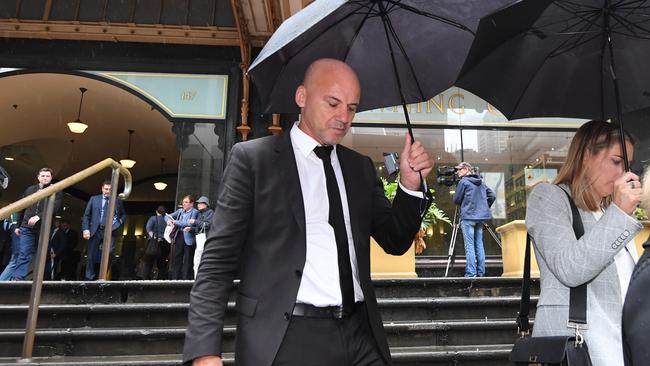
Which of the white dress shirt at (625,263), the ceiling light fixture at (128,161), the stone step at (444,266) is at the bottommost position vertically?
the white dress shirt at (625,263)

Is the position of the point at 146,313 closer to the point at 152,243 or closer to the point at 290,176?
the point at 290,176

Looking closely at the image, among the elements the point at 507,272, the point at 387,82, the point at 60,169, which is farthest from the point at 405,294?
the point at 60,169

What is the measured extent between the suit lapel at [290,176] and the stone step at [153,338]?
2684 mm

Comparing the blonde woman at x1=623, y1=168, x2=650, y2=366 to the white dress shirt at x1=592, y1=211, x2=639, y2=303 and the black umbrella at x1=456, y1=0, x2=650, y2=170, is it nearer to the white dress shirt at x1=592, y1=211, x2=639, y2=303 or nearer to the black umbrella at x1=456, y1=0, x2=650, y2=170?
the white dress shirt at x1=592, y1=211, x2=639, y2=303

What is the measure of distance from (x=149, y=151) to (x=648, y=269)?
49.7 ft

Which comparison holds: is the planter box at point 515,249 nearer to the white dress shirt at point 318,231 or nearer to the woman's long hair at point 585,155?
the woman's long hair at point 585,155

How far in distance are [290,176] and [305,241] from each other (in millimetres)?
253

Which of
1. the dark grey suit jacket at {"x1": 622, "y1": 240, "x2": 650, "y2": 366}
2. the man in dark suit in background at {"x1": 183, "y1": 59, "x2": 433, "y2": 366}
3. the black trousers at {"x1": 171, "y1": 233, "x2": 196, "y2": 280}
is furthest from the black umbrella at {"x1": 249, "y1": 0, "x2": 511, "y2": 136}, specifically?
the black trousers at {"x1": 171, "y1": 233, "x2": 196, "y2": 280}

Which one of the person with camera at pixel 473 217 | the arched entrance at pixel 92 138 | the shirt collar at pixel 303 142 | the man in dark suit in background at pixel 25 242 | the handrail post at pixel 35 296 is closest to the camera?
the shirt collar at pixel 303 142

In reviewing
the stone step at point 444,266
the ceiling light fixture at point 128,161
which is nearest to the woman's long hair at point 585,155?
the stone step at point 444,266

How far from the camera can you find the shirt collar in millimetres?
1967

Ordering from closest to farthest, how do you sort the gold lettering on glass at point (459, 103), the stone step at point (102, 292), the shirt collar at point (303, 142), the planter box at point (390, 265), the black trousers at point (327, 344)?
the black trousers at point (327, 344) < the shirt collar at point (303, 142) < the stone step at point (102, 292) < the planter box at point (390, 265) < the gold lettering on glass at point (459, 103)

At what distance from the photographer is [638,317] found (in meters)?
0.98

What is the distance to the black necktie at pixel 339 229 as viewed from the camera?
68.8 inches
